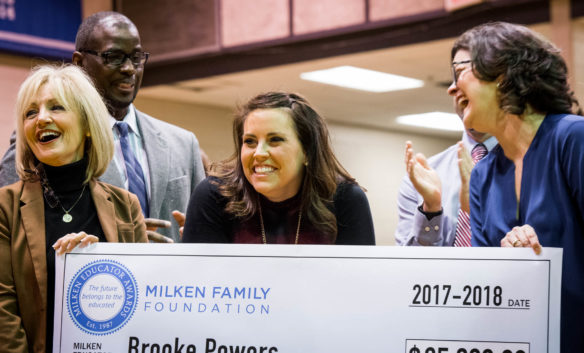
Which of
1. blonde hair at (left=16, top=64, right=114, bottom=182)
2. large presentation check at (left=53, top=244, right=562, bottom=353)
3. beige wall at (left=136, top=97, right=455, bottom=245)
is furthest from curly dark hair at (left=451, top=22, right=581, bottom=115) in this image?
beige wall at (left=136, top=97, right=455, bottom=245)

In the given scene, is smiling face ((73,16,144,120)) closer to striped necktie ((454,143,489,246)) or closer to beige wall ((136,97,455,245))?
striped necktie ((454,143,489,246))

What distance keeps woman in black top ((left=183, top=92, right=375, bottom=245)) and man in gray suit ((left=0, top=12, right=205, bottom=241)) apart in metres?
0.32

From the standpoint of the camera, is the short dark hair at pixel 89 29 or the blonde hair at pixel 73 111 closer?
the blonde hair at pixel 73 111

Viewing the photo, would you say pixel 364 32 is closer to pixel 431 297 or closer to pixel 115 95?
pixel 115 95

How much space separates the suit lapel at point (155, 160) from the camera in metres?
3.11

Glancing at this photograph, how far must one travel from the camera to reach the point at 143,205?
3.10 metres

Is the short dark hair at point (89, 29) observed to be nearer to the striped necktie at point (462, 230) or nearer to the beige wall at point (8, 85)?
the striped necktie at point (462, 230)

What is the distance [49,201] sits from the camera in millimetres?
2486

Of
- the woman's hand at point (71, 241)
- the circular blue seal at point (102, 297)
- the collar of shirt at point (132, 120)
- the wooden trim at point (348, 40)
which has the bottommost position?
the circular blue seal at point (102, 297)

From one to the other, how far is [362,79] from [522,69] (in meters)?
4.09

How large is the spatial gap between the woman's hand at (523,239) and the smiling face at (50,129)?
1.35 metres

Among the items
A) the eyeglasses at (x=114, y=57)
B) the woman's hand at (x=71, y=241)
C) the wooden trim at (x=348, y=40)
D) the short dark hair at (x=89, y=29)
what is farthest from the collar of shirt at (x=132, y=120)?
the wooden trim at (x=348, y=40)

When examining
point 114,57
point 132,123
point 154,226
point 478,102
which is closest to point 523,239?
point 478,102

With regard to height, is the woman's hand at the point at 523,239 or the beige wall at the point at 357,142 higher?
the beige wall at the point at 357,142
